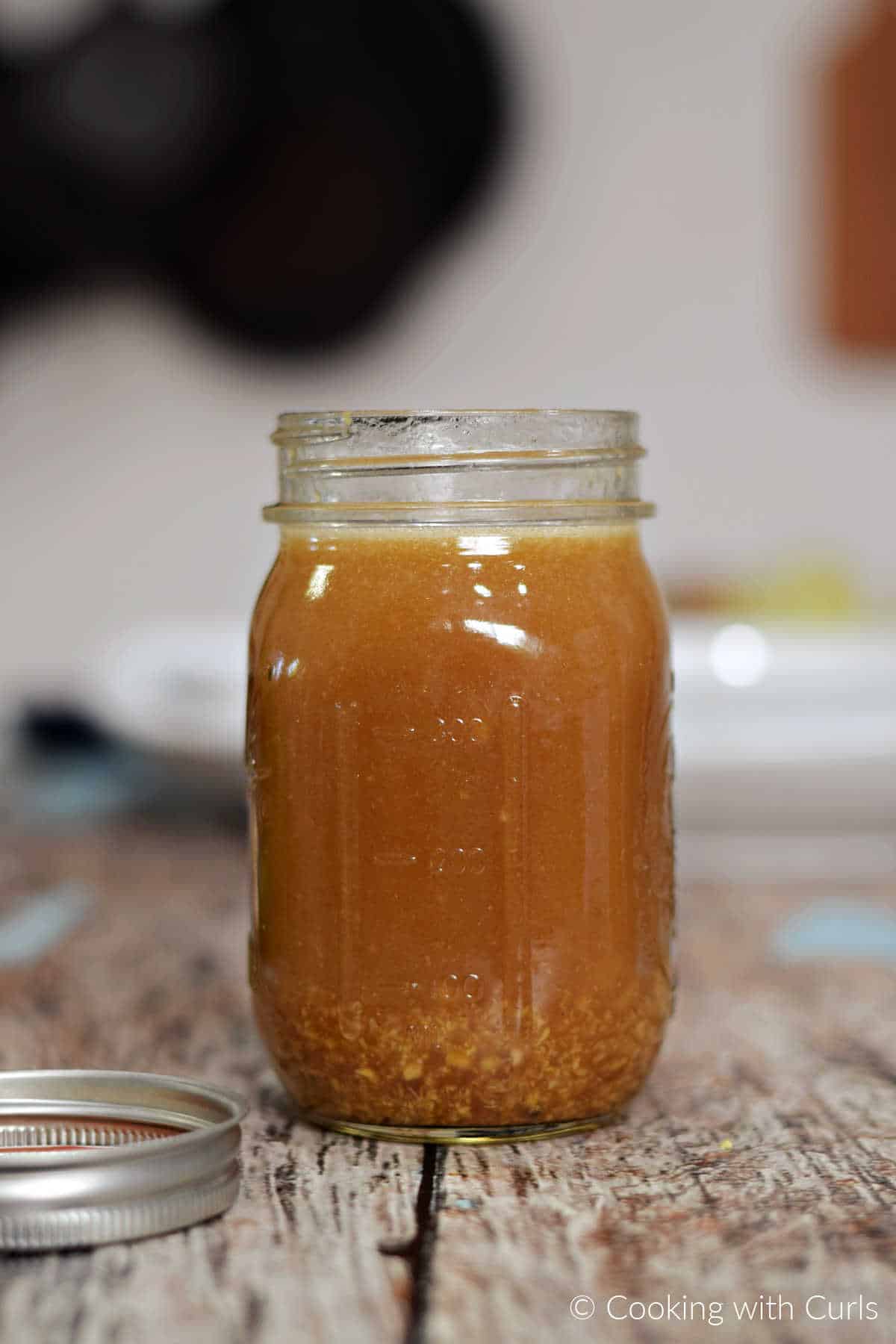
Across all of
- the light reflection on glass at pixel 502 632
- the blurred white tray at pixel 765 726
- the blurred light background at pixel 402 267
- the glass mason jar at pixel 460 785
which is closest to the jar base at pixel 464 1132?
the glass mason jar at pixel 460 785

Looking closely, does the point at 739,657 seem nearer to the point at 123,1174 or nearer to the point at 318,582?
the point at 318,582

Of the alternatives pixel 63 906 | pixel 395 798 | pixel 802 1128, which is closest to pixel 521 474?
pixel 395 798

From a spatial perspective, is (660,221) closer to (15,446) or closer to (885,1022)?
(15,446)

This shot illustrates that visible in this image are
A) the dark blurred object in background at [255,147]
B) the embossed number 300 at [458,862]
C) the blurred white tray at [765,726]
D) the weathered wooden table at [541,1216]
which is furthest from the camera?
the dark blurred object in background at [255,147]

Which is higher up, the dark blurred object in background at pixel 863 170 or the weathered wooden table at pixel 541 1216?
the dark blurred object in background at pixel 863 170

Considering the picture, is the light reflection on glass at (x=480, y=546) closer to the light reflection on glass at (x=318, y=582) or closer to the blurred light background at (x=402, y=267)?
the light reflection on glass at (x=318, y=582)
